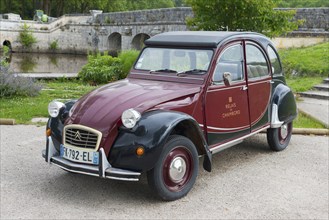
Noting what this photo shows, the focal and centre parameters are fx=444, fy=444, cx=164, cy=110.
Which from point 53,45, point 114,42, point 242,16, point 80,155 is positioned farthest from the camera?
point 53,45

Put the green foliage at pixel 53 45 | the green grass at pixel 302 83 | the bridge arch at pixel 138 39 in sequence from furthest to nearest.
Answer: the green foliage at pixel 53 45 → the bridge arch at pixel 138 39 → the green grass at pixel 302 83

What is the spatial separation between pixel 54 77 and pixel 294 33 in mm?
12006

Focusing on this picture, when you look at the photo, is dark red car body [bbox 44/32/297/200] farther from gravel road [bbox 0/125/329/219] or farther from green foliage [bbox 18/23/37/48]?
green foliage [bbox 18/23/37/48]

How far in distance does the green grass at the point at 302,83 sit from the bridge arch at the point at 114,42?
1376 inches

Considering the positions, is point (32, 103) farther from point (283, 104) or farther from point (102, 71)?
point (283, 104)

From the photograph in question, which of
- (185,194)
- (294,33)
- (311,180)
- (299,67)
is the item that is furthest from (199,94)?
(294,33)

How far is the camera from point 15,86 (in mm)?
10953

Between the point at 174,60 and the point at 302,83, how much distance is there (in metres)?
8.95

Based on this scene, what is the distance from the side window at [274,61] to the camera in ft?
22.3

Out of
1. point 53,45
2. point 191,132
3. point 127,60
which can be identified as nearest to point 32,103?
point 127,60

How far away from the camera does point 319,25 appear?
21531 millimetres

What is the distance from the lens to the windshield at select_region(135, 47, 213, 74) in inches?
222

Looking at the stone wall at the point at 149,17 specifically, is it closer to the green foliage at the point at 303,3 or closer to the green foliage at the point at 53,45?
the green foliage at the point at 53,45

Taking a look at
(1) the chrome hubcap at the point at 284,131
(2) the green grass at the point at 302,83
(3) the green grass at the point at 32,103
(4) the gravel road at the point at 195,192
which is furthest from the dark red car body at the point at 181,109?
(2) the green grass at the point at 302,83
